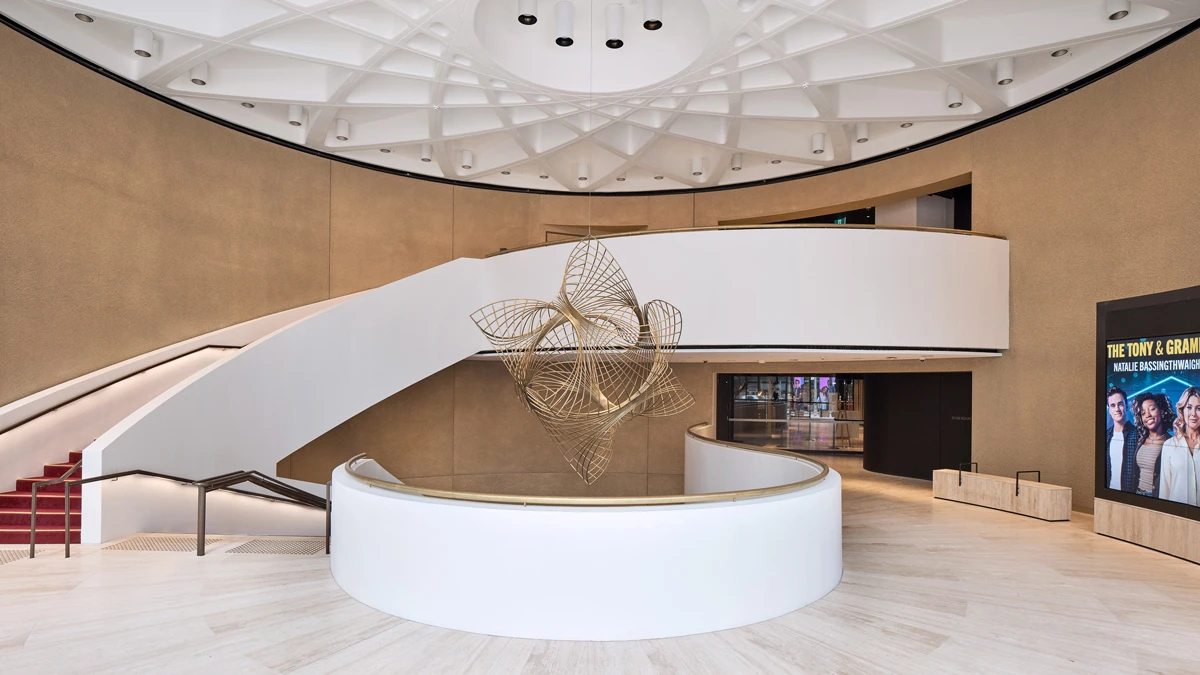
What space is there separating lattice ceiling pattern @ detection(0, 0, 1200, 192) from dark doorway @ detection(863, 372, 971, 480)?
4248 millimetres

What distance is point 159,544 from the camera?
21.2ft

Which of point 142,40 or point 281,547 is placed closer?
point 281,547

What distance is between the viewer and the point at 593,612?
14.8 feet

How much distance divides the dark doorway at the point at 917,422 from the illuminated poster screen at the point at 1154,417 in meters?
4.39

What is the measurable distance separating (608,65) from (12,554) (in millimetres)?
8946

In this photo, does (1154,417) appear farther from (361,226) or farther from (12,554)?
(361,226)

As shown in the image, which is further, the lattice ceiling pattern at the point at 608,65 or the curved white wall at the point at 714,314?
the curved white wall at the point at 714,314

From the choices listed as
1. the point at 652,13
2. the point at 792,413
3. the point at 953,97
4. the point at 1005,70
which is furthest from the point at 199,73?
the point at 792,413

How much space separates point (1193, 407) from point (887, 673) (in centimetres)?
475

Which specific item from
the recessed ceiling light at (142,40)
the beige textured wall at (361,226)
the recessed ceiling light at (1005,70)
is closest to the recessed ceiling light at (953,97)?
the recessed ceiling light at (1005,70)

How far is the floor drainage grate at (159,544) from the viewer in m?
6.32

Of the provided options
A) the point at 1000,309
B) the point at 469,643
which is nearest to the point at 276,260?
the point at 469,643

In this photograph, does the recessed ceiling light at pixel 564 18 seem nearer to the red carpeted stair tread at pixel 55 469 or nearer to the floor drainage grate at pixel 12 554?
the red carpeted stair tread at pixel 55 469

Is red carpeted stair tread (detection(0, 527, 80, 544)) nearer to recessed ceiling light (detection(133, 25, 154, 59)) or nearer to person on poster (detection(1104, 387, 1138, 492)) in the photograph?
recessed ceiling light (detection(133, 25, 154, 59))
